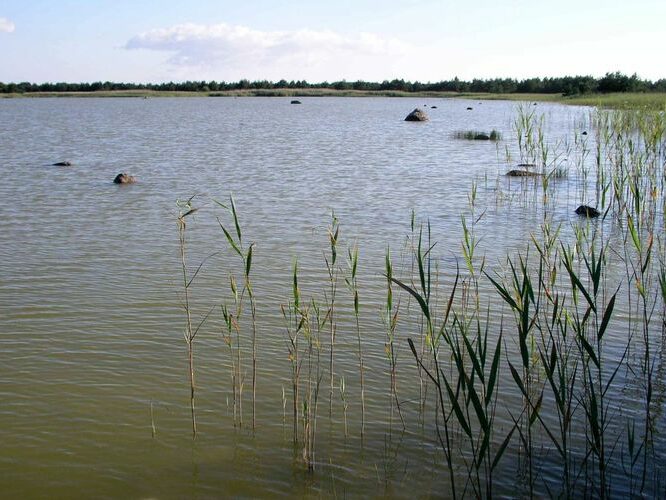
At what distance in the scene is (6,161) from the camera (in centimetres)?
2073

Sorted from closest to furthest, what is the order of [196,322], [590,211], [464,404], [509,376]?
1. [464,404]
2. [509,376]
3. [196,322]
4. [590,211]

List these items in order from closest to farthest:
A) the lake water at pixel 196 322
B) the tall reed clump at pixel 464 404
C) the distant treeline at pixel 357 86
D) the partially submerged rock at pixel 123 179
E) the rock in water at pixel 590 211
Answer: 1. the tall reed clump at pixel 464 404
2. the lake water at pixel 196 322
3. the rock in water at pixel 590 211
4. the partially submerged rock at pixel 123 179
5. the distant treeline at pixel 357 86

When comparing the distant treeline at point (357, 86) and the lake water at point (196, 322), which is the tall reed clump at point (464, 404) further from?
the distant treeline at point (357, 86)

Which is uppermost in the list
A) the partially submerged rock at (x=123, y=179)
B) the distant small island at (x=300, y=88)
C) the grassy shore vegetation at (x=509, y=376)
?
the distant small island at (x=300, y=88)

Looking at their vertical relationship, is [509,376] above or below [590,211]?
below

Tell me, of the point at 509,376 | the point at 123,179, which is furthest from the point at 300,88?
the point at 509,376

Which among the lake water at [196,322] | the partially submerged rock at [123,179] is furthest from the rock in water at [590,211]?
the partially submerged rock at [123,179]

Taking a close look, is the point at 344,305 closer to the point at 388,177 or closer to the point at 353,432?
the point at 353,432

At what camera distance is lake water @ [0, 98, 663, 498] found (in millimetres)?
4598

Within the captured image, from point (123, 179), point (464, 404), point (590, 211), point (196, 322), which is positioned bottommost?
point (464, 404)

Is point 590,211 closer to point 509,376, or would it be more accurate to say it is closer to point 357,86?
point 509,376

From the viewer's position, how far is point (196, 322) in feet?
24.0

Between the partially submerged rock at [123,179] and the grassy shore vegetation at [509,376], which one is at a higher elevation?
the partially submerged rock at [123,179]

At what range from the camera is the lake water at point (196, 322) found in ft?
15.1
